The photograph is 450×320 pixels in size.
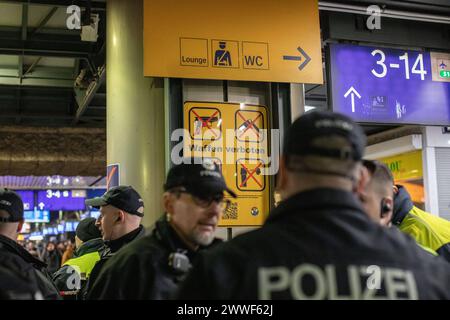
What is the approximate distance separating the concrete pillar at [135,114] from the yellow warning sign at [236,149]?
25cm

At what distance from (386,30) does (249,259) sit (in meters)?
4.27

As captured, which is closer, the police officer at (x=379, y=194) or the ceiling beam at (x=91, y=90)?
the police officer at (x=379, y=194)

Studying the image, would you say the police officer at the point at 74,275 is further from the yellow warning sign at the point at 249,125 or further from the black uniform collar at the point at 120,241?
the yellow warning sign at the point at 249,125

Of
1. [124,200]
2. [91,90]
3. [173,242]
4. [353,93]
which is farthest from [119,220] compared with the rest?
[91,90]

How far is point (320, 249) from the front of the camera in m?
1.33

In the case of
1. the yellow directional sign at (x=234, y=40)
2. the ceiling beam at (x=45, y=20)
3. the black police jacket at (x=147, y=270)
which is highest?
the ceiling beam at (x=45, y=20)

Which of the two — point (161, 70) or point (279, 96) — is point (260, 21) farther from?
point (161, 70)

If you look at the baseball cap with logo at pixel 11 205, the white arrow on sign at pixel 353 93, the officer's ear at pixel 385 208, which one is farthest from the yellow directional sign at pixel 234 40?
the officer's ear at pixel 385 208

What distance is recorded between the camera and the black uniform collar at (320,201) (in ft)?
4.51

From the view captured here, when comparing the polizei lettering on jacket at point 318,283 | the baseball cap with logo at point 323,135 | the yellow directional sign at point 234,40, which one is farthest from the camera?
the yellow directional sign at point 234,40

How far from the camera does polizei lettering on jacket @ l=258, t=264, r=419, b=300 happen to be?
50.8 inches

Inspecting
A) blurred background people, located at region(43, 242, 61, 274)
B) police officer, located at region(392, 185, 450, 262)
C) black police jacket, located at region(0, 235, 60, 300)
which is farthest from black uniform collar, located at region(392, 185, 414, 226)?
blurred background people, located at region(43, 242, 61, 274)

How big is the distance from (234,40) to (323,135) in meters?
2.90

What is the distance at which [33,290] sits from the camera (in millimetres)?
1607
